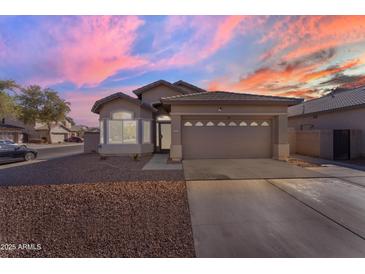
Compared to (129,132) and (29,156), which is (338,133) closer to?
(129,132)

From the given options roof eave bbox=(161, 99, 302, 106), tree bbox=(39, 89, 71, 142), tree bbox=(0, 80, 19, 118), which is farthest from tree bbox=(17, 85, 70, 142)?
roof eave bbox=(161, 99, 302, 106)

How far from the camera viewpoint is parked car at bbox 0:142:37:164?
1172 centimetres

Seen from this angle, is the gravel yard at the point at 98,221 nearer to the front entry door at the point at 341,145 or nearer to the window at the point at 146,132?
the window at the point at 146,132

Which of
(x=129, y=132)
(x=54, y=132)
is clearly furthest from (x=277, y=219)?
(x=54, y=132)

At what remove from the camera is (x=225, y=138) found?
1209cm

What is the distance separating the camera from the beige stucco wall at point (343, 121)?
41.5ft

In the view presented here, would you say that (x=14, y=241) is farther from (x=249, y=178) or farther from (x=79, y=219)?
(x=249, y=178)

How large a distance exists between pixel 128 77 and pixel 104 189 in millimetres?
10206

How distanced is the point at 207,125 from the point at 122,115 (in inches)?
220

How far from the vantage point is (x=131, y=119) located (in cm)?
1312

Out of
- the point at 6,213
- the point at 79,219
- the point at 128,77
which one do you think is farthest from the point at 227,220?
the point at 128,77

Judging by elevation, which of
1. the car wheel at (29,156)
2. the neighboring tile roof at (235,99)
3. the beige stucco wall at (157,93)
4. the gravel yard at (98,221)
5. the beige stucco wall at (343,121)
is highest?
the beige stucco wall at (157,93)

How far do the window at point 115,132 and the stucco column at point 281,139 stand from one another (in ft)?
31.6

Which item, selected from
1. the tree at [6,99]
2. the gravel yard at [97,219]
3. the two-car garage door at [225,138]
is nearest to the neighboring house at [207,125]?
the two-car garage door at [225,138]
